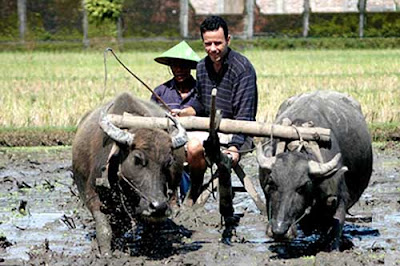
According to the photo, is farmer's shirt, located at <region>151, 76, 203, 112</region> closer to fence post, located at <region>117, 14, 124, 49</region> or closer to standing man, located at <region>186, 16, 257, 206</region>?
standing man, located at <region>186, 16, 257, 206</region>

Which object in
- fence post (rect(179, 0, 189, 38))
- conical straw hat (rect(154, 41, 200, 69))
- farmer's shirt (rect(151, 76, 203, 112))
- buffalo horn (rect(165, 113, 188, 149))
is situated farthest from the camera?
fence post (rect(179, 0, 189, 38))

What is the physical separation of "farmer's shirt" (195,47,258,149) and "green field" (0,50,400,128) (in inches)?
76.0

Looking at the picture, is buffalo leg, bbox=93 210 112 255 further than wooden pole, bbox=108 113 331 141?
Yes

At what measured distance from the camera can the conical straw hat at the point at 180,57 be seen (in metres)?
7.98

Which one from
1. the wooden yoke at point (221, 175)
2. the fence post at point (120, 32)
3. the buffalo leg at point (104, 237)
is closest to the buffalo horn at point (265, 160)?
the wooden yoke at point (221, 175)

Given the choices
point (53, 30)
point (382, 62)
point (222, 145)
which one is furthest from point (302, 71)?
point (53, 30)

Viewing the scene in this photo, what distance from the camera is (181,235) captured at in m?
7.33

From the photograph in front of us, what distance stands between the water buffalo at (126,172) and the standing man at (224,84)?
1.76 feet

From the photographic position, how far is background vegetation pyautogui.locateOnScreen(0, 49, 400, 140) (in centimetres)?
1262

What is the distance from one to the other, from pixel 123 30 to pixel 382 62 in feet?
41.0

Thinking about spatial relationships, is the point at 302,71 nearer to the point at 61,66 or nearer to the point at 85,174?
the point at 61,66

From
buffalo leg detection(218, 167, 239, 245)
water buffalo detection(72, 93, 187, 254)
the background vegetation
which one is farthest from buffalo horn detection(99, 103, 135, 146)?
the background vegetation

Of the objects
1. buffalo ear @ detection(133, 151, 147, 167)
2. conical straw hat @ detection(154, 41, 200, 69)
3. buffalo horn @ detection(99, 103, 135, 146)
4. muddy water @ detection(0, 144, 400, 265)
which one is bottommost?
muddy water @ detection(0, 144, 400, 265)

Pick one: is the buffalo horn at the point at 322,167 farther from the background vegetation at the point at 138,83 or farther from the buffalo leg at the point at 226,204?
the background vegetation at the point at 138,83
